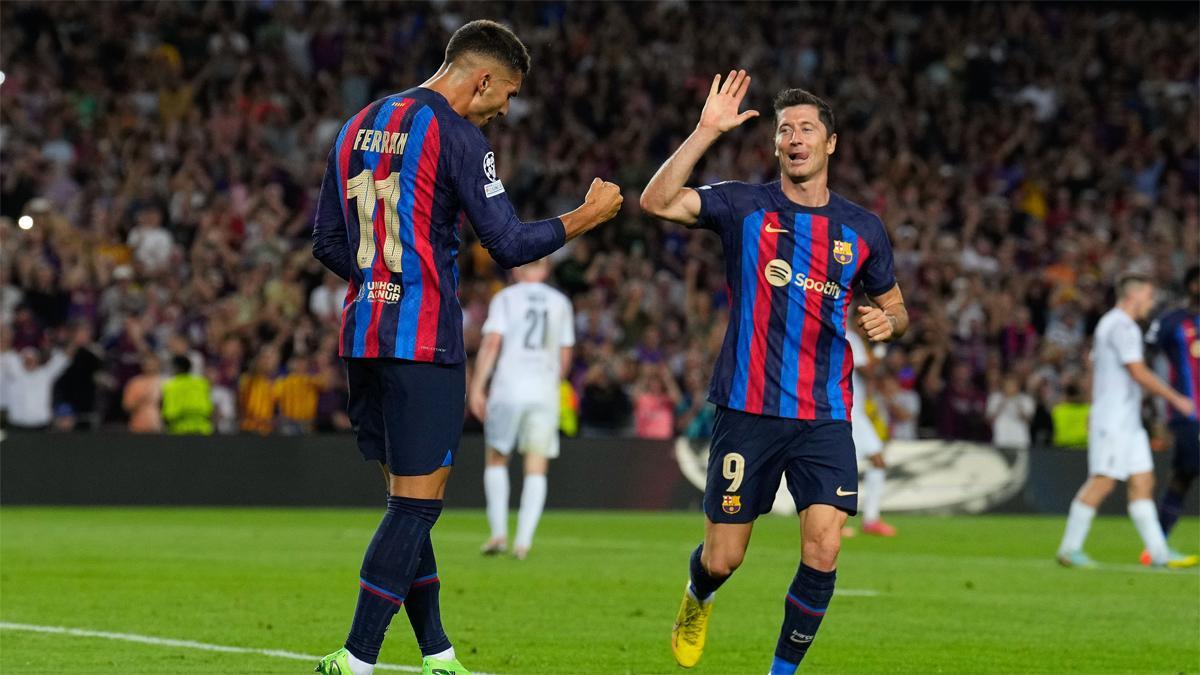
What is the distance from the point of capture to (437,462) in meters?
6.49

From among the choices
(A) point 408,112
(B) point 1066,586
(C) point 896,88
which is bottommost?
(B) point 1066,586

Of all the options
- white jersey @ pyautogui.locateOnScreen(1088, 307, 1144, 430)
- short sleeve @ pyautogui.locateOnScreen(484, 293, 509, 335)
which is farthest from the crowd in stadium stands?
white jersey @ pyautogui.locateOnScreen(1088, 307, 1144, 430)

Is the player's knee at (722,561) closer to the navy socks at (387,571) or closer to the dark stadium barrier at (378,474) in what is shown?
the navy socks at (387,571)

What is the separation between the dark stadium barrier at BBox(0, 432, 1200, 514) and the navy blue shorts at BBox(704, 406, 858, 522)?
1376cm

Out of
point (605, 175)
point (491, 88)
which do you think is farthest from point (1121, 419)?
point (605, 175)

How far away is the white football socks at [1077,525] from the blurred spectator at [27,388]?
12.1 m

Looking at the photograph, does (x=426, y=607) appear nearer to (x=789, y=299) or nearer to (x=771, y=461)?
(x=771, y=461)

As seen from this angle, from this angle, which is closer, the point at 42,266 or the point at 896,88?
the point at 42,266

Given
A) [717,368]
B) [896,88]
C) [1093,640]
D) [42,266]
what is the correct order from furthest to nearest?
1. [896,88]
2. [42,266]
3. [1093,640]
4. [717,368]

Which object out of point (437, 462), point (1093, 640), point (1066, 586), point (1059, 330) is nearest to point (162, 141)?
point (1059, 330)

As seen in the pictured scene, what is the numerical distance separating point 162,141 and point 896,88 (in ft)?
36.6

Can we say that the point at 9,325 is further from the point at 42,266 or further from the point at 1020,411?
the point at 1020,411

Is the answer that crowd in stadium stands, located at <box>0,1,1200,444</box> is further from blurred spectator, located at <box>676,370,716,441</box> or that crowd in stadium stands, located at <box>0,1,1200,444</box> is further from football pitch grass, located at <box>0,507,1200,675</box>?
football pitch grass, located at <box>0,507,1200,675</box>

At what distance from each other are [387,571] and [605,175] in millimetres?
19679
